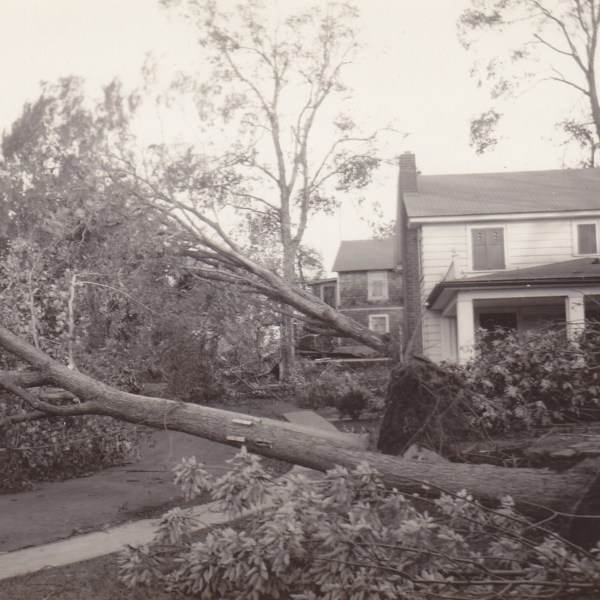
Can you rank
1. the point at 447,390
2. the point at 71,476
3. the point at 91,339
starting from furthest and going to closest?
the point at 91,339
the point at 71,476
the point at 447,390

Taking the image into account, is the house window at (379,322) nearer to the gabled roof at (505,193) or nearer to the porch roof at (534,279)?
the gabled roof at (505,193)

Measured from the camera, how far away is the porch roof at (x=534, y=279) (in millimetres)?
14383

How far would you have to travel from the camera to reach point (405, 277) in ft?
65.5

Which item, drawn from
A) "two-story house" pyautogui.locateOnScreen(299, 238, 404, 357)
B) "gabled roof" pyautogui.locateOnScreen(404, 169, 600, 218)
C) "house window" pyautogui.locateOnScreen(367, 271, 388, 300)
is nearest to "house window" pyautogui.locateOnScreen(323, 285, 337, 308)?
"two-story house" pyautogui.locateOnScreen(299, 238, 404, 357)

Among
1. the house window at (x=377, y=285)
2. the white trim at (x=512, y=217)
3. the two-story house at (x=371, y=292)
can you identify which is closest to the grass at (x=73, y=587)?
the white trim at (x=512, y=217)

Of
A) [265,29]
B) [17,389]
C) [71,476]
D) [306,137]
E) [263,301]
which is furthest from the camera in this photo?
[306,137]

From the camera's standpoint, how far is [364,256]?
112 ft

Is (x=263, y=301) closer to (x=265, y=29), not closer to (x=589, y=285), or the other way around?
(x=589, y=285)

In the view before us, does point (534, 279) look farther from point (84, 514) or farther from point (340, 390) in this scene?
point (84, 514)

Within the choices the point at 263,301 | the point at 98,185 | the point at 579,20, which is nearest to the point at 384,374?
the point at 263,301

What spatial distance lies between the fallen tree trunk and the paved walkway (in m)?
0.78

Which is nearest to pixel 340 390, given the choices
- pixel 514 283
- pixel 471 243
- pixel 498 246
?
pixel 514 283

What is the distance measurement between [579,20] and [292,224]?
11418 mm

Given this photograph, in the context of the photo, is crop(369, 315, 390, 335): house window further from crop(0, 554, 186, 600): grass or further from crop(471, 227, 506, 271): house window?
crop(0, 554, 186, 600): grass
